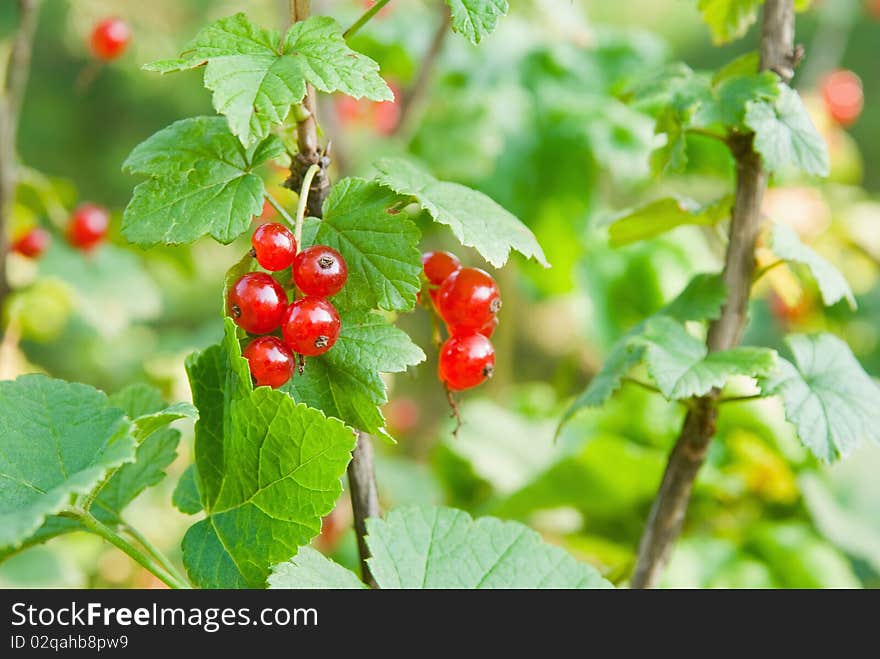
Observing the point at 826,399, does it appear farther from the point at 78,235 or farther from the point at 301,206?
the point at 78,235

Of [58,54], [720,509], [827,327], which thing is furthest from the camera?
[58,54]

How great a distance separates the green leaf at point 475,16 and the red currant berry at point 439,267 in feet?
0.50

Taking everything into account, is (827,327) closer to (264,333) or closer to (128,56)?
(264,333)

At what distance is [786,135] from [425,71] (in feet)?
2.47

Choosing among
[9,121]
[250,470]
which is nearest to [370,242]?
[250,470]

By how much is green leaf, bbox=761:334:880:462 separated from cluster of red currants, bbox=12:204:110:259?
33.9 inches

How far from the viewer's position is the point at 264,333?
50 cm

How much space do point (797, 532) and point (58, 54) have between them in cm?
276

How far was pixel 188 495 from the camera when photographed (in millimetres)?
585

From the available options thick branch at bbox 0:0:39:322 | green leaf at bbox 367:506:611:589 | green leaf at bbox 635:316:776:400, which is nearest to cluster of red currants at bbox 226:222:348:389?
green leaf at bbox 367:506:611:589

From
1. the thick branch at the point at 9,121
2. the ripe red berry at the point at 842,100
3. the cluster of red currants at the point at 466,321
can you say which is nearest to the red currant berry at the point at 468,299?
the cluster of red currants at the point at 466,321

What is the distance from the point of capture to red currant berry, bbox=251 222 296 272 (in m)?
0.48

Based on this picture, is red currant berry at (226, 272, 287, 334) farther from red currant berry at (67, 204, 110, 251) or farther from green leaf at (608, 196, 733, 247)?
red currant berry at (67, 204, 110, 251)
